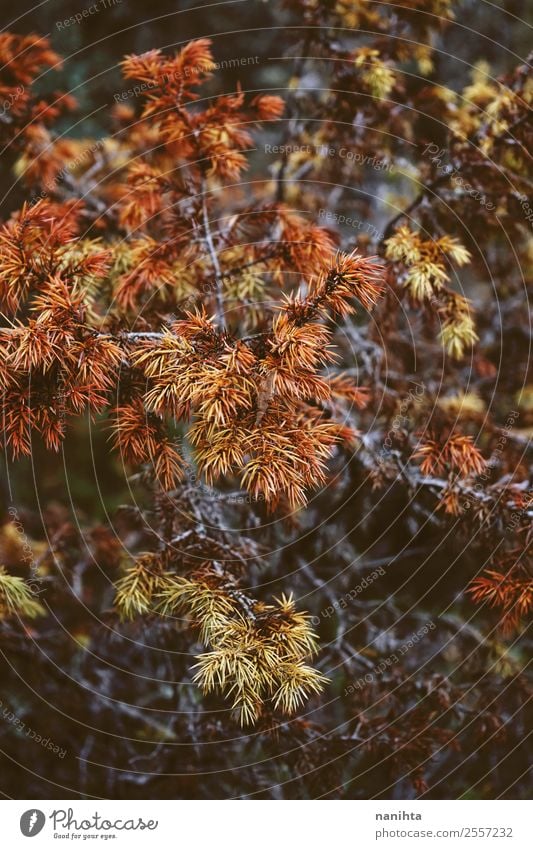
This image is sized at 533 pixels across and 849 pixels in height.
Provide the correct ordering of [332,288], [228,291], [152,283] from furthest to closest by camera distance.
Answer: [228,291] → [152,283] → [332,288]

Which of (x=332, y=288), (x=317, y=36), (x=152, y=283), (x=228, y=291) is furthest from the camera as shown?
(x=317, y=36)

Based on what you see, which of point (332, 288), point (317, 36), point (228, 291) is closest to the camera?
point (332, 288)

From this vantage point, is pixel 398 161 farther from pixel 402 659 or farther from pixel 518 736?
pixel 518 736

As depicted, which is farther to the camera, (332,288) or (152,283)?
(152,283)
